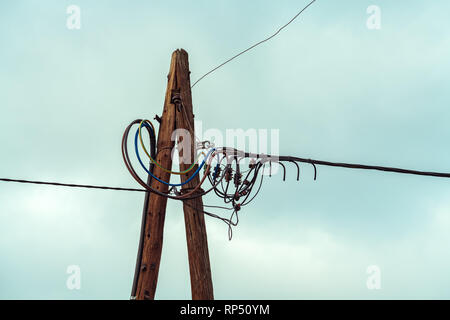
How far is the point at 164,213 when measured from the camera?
203 inches

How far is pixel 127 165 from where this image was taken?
4.59 meters

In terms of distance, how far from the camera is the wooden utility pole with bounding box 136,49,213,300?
195 inches

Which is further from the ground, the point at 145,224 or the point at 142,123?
the point at 142,123

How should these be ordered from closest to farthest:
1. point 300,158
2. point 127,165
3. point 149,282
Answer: point 127,165 < point 149,282 < point 300,158

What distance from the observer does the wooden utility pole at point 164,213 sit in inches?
195

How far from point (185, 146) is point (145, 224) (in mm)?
1085

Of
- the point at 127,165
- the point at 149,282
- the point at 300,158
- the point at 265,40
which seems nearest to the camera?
the point at 127,165

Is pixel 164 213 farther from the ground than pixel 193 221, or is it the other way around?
pixel 164 213
